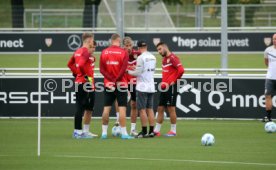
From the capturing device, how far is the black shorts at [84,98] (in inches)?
702

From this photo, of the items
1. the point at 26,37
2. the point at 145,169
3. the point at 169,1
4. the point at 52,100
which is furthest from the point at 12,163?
the point at 169,1

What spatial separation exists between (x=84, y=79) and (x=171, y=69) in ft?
6.45

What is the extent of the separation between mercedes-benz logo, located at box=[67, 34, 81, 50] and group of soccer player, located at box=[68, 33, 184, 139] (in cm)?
2102

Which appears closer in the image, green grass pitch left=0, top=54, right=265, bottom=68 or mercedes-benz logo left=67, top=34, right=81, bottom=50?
green grass pitch left=0, top=54, right=265, bottom=68

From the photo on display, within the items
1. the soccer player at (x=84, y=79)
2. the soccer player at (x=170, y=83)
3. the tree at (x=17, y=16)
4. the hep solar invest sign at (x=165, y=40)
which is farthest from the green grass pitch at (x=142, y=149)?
Answer: the tree at (x=17, y=16)

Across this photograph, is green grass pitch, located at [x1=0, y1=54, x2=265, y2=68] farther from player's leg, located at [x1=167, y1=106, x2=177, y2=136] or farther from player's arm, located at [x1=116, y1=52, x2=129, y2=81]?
player's arm, located at [x1=116, y1=52, x2=129, y2=81]

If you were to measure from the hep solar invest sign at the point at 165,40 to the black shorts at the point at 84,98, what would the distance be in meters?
20.8

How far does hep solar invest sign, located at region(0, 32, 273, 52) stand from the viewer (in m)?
39.1

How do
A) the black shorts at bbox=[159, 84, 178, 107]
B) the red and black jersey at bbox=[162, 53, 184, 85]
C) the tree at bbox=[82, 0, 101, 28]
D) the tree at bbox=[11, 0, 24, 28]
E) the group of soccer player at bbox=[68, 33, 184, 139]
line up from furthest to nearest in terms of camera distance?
1. the tree at bbox=[82, 0, 101, 28]
2. the tree at bbox=[11, 0, 24, 28]
3. the black shorts at bbox=[159, 84, 178, 107]
4. the red and black jersey at bbox=[162, 53, 184, 85]
5. the group of soccer player at bbox=[68, 33, 184, 139]

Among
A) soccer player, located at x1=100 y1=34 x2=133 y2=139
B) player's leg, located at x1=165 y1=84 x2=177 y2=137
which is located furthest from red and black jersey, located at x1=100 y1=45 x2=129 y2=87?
player's leg, located at x1=165 y1=84 x2=177 y2=137

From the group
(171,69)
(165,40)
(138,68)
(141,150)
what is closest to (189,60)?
(165,40)

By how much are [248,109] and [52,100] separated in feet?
17.0

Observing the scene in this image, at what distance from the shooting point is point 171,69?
60.3 feet

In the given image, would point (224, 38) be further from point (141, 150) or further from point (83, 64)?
point (141, 150)
